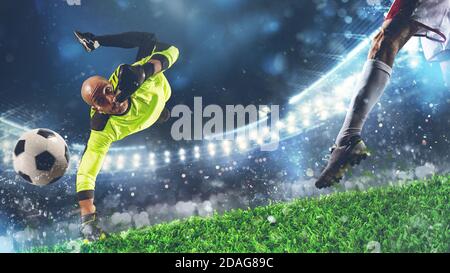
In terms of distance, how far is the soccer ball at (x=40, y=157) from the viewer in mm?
3016

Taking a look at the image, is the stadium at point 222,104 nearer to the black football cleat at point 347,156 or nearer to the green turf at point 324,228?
the green turf at point 324,228

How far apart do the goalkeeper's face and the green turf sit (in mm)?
1013

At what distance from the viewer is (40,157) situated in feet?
9.88

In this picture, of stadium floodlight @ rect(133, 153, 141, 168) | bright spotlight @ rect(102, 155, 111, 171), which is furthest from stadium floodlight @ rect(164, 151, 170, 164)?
bright spotlight @ rect(102, 155, 111, 171)

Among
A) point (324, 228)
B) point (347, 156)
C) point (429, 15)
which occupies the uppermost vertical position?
point (429, 15)

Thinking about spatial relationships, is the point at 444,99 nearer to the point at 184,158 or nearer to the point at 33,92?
the point at 184,158

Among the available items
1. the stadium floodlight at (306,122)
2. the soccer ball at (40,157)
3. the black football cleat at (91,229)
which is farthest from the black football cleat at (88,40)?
the stadium floodlight at (306,122)

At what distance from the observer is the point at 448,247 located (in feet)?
9.08

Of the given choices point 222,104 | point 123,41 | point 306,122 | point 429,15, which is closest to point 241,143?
point 222,104

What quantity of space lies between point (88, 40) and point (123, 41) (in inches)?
10.8

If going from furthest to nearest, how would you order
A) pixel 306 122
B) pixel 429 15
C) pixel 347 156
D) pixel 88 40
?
pixel 306 122
pixel 88 40
pixel 429 15
pixel 347 156

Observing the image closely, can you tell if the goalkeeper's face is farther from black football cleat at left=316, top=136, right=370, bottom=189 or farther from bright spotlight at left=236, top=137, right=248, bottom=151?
black football cleat at left=316, top=136, right=370, bottom=189

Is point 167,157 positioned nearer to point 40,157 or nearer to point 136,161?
point 136,161

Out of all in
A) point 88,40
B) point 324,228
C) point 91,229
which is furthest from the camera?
point 88,40
